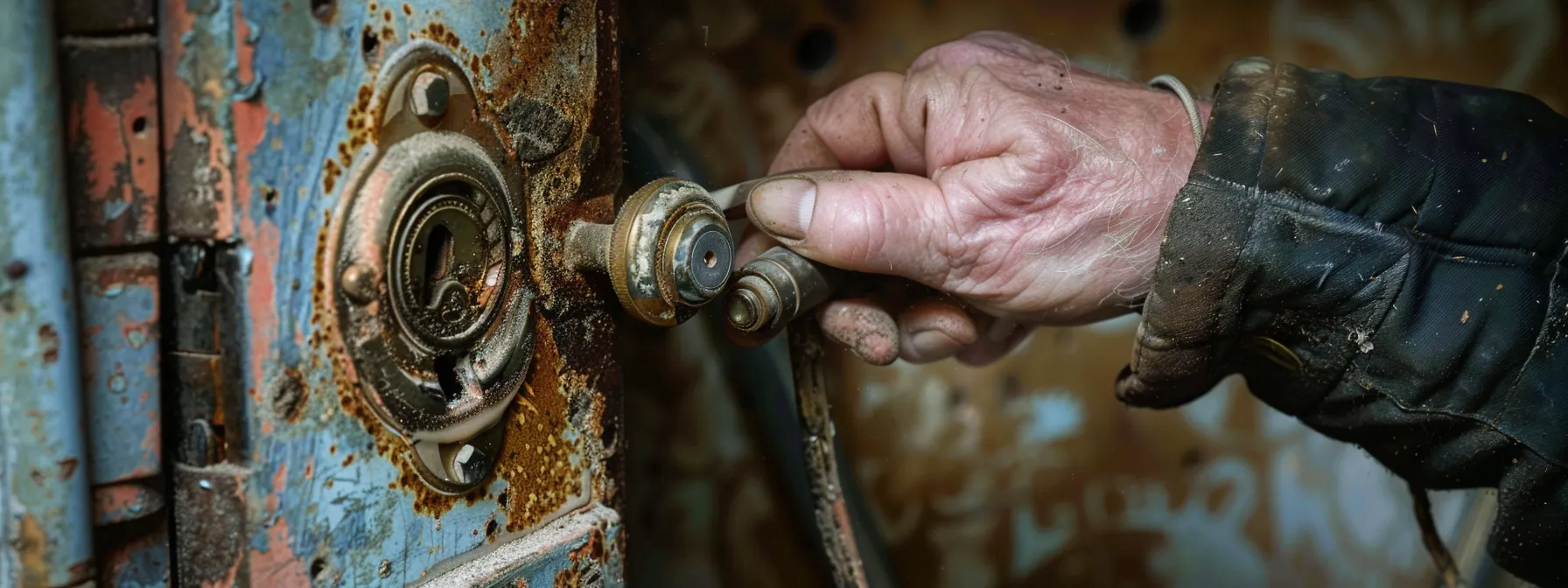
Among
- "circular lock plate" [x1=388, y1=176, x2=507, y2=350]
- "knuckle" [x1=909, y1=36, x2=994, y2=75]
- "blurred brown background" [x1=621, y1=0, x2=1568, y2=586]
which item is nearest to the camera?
"circular lock plate" [x1=388, y1=176, x2=507, y2=350]

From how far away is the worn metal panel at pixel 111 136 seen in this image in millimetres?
441

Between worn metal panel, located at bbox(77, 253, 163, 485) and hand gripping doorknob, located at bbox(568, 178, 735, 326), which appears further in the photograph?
hand gripping doorknob, located at bbox(568, 178, 735, 326)

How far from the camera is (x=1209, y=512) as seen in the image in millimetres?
1865

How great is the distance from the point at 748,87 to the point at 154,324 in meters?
0.93

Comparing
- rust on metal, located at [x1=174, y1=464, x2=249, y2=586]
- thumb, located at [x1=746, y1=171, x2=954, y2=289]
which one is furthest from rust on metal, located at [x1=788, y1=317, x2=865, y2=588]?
rust on metal, located at [x1=174, y1=464, x2=249, y2=586]

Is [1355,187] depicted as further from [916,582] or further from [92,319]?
[916,582]

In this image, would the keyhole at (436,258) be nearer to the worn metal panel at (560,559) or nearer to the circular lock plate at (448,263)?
the circular lock plate at (448,263)

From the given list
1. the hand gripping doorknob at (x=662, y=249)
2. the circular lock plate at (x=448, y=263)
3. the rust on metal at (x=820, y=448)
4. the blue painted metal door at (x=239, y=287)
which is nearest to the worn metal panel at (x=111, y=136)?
the blue painted metal door at (x=239, y=287)

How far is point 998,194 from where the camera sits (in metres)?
0.78

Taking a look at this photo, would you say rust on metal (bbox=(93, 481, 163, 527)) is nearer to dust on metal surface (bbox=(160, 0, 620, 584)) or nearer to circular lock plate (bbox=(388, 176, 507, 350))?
dust on metal surface (bbox=(160, 0, 620, 584))

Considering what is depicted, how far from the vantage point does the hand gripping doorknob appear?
25.1 inches

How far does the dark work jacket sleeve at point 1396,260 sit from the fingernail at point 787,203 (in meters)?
0.28

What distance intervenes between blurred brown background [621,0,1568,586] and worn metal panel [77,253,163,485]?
0.77 metres

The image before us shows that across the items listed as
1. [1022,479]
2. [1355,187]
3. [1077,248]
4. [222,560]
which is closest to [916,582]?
[1022,479]
